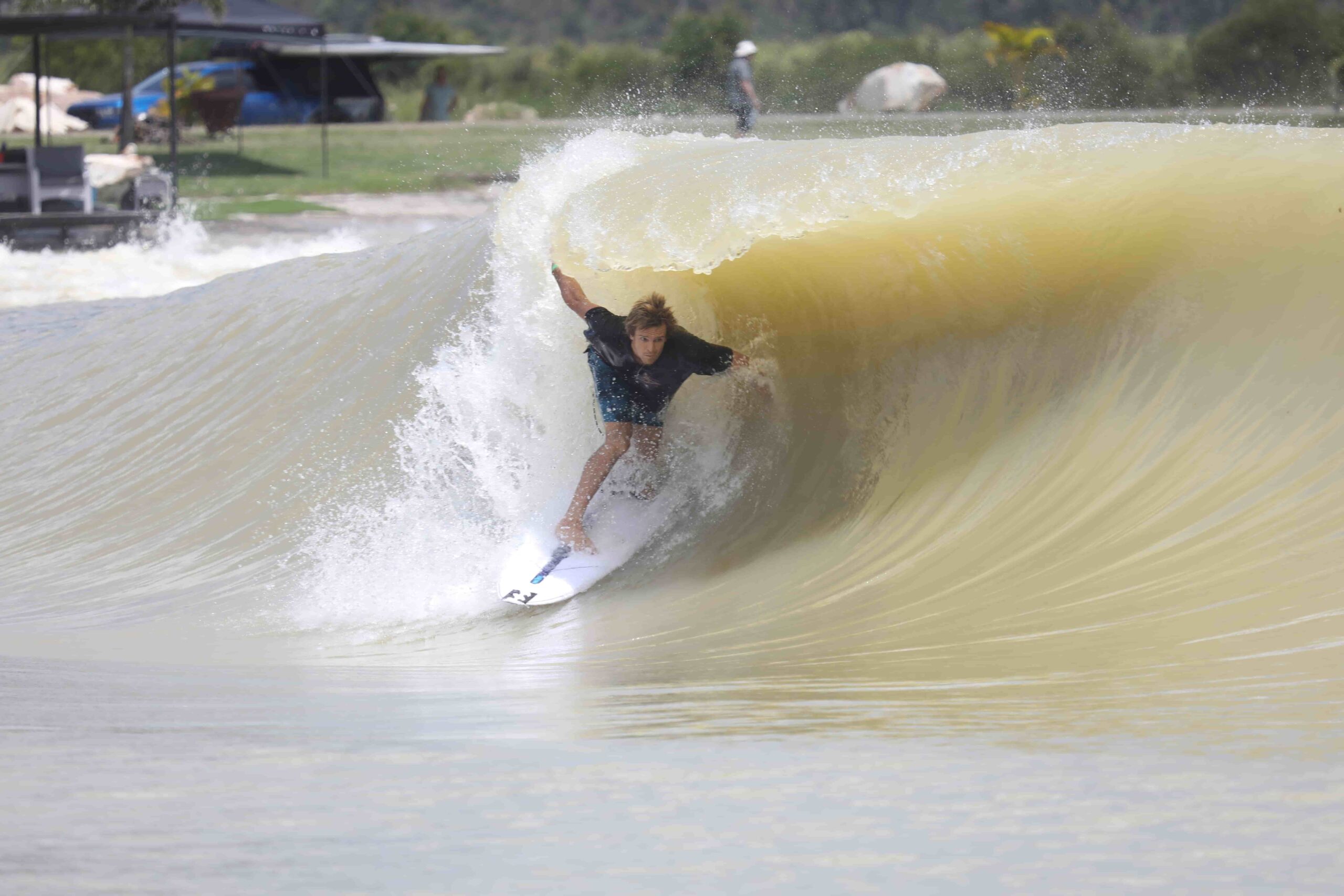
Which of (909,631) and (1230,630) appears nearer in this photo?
(1230,630)

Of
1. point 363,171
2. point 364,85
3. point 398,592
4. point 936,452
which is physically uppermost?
point 364,85

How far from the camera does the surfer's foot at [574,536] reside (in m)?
5.84

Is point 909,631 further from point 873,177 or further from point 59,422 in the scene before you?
point 59,422

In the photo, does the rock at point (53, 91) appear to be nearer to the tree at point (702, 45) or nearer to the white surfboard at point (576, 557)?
the tree at point (702, 45)

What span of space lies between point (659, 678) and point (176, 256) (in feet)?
43.6

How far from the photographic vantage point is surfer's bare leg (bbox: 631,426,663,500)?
19.7ft

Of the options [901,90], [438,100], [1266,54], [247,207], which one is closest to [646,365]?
[247,207]

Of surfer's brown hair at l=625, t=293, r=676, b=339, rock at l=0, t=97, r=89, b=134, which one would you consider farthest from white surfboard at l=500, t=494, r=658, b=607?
rock at l=0, t=97, r=89, b=134

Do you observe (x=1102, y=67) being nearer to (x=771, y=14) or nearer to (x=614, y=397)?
(x=771, y=14)

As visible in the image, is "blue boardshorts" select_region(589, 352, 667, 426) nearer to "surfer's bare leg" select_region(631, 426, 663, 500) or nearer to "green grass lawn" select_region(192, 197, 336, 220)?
"surfer's bare leg" select_region(631, 426, 663, 500)

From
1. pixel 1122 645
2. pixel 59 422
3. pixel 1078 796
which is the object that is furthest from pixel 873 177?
pixel 59 422

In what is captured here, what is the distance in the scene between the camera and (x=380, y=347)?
8359 mm

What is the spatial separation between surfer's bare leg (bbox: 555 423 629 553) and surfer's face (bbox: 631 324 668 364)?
298 mm

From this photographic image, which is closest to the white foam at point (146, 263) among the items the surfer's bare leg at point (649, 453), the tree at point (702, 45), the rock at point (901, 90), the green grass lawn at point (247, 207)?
the green grass lawn at point (247, 207)
